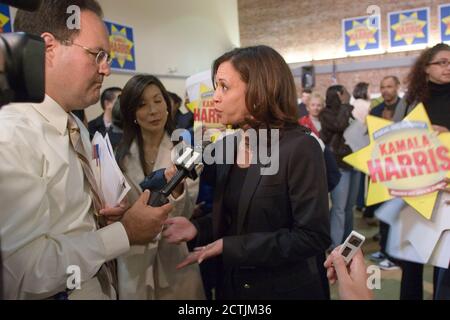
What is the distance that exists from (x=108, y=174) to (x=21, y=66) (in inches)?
21.0

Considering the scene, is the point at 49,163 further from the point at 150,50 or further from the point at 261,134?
the point at 150,50

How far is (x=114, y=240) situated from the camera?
0.80m

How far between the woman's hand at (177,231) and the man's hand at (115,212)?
150mm

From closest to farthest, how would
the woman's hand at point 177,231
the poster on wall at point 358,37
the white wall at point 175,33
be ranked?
1. the woman's hand at point 177,231
2. the white wall at point 175,33
3. the poster on wall at point 358,37

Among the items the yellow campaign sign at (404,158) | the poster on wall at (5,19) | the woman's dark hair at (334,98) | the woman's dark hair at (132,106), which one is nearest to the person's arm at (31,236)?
the woman's dark hair at (132,106)

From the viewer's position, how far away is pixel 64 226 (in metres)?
0.77

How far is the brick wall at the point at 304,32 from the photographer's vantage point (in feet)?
20.9

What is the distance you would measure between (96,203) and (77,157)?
0.12m

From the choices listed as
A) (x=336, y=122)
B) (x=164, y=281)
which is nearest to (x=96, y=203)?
(x=164, y=281)

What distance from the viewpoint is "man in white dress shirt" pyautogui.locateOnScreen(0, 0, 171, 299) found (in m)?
0.64

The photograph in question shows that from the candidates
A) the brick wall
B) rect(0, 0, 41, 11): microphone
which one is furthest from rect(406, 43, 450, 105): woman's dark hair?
the brick wall

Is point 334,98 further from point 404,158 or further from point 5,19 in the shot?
point 5,19

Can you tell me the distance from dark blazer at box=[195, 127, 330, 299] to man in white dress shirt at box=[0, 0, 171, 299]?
262 mm

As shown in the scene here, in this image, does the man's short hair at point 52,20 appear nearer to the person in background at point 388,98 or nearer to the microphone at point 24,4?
the microphone at point 24,4
